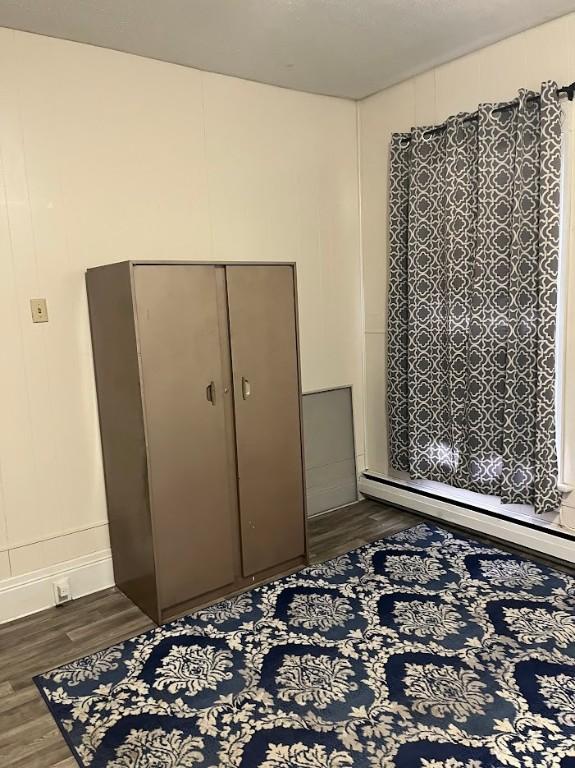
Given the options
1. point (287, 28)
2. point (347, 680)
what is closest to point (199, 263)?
point (287, 28)

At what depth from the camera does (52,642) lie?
2.59 m

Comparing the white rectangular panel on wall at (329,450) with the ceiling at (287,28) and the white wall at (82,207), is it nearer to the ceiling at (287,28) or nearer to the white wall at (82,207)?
the white wall at (82,207)

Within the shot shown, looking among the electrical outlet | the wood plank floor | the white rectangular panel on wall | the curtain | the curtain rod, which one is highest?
the curtain rod

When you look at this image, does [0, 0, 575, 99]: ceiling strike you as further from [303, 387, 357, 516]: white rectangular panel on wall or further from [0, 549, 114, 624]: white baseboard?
[0, 549, 114, 624]: white baseboard

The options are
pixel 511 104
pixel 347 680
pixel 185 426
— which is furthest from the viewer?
pixel 511 104

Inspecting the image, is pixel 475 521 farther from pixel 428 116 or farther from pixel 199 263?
pixel 428 116

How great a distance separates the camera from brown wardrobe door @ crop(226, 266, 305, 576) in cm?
287

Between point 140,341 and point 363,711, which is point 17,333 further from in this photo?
point 363,711

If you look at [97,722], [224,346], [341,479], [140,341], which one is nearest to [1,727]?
[97,722]

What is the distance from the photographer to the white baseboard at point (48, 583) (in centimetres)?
279

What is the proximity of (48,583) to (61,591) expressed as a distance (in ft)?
0.23

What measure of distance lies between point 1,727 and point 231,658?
0.82m

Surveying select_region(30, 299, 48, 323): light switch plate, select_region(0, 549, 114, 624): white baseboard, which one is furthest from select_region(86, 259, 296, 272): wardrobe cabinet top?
select_region(0, 549, 114, 624): white baseboard

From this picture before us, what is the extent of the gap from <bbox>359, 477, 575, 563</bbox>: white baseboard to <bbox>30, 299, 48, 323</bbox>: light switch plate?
227cm
